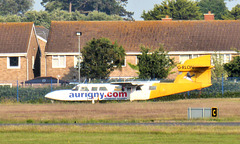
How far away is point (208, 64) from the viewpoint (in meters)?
46.9

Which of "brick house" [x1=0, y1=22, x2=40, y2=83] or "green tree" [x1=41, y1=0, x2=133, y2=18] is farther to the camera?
"green tree" [x1=41, y1=0, x2=133, y2=18]

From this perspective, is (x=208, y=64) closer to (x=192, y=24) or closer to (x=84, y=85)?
(x=84, y=85)

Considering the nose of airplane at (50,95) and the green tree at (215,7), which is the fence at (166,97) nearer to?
the nose of airplane at (50,95)

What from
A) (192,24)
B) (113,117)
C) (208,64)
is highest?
(192,24)

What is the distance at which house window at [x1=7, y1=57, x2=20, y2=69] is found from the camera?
210 ft

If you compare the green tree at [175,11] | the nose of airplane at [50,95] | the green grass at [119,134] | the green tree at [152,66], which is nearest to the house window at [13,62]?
the green tree at [152,66]

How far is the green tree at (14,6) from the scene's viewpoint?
152m

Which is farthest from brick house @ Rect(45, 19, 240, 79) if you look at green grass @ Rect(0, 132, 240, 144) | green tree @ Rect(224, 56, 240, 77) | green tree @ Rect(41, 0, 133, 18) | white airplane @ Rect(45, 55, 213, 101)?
green tree @ Rect(41, 0, 133, 18)

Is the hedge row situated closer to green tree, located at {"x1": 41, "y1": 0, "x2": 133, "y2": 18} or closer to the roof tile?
the roof tile

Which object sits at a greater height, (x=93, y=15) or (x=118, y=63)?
(x=93, y=15)

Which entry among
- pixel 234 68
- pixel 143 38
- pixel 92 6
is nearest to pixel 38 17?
pixel 92 6

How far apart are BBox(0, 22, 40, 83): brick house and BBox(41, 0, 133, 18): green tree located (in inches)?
3336

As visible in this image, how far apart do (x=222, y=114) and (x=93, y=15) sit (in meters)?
93.9

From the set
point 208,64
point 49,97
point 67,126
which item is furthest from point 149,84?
point 67,126
